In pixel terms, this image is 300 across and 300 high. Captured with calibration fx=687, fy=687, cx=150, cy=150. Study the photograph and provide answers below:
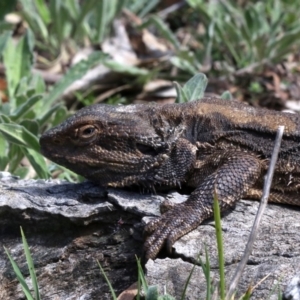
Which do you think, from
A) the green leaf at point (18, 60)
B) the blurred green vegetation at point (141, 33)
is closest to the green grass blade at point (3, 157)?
the blurred green vegetation at point (141, 33)

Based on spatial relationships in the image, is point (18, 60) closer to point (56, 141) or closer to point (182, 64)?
point (182, 64)

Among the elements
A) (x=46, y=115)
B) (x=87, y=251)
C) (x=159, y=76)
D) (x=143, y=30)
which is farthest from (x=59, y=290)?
(x=143, y=30)

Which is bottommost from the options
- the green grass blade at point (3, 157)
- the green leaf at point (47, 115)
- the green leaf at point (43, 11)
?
the green grass blade at point (3, 157)

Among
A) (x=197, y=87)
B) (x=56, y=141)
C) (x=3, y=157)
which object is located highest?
(x=197, y=87)

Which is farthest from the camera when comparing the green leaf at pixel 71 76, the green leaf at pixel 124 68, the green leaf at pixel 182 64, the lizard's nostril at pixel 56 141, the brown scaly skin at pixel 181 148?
the green leaf at pixel 182 64

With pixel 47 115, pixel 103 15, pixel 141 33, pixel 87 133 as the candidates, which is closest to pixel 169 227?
pixel 87 133

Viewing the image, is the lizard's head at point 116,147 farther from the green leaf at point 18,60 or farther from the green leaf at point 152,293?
the green leaf at point 18,60

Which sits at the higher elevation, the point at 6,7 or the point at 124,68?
the point at 6,7

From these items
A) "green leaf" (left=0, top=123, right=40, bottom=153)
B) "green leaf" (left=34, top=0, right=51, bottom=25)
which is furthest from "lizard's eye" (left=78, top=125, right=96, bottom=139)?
"green leaf" (left=34, top=0, right=51, bottom=25)
